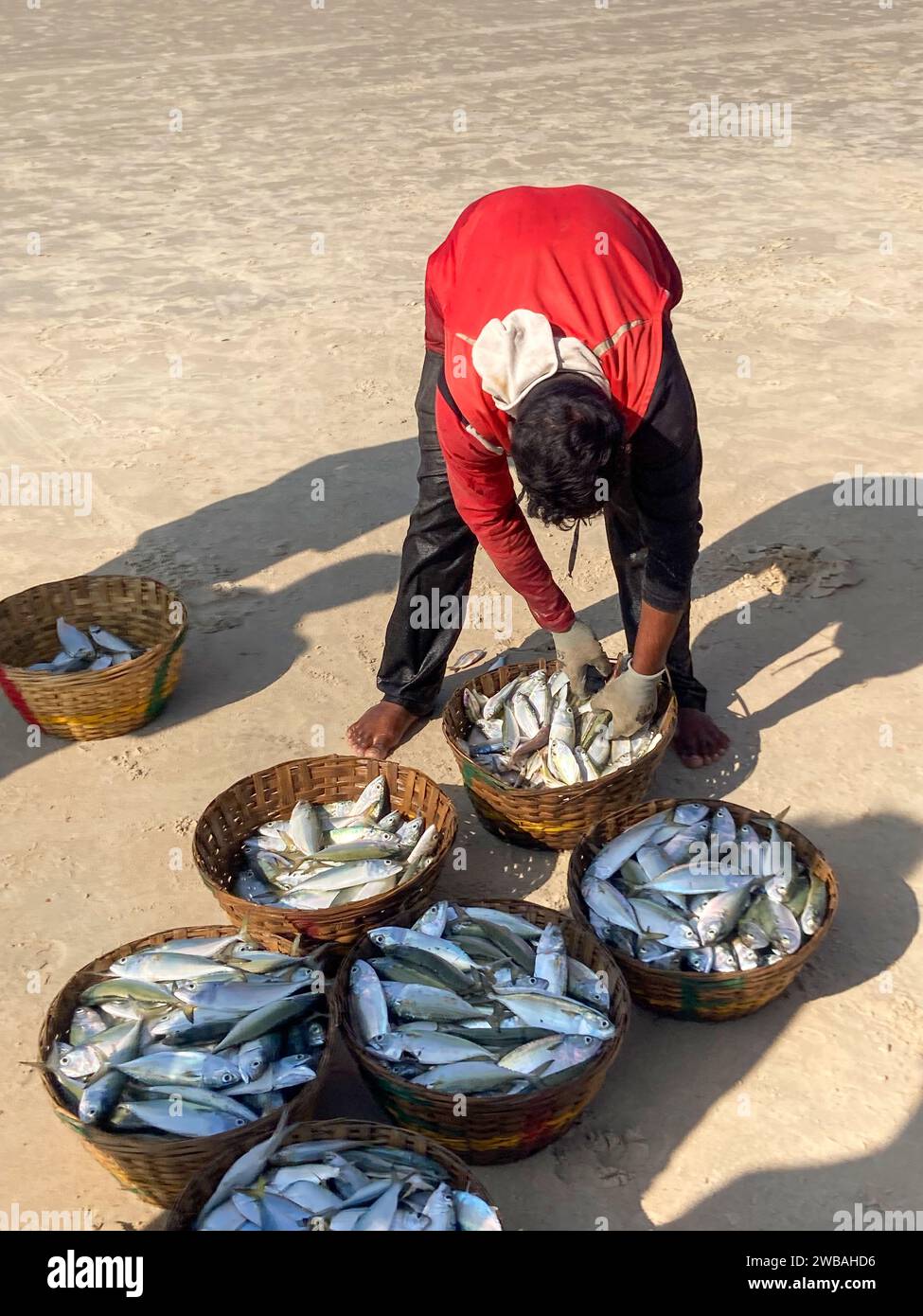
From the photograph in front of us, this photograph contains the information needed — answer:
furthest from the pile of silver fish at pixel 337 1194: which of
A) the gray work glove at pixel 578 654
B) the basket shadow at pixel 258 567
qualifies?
the basket shadow at pixel 258 567

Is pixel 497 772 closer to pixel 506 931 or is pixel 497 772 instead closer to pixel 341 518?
pixel 506 931

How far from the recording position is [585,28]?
1557 cm

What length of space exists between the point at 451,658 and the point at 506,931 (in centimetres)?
188

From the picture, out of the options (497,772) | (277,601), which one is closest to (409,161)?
(277,601)

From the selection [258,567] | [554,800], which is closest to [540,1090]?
[554,800]

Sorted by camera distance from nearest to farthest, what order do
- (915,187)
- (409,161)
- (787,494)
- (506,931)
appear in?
1. (506,931)
2. (787,494)
3. (915,187)
4. (409,161)

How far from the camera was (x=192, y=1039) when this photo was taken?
308cm

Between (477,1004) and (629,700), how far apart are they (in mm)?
Result: 1133

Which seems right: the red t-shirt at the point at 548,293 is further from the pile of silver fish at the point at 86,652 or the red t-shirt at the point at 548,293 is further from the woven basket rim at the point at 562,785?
the pile of silver fish at the point at 86,652

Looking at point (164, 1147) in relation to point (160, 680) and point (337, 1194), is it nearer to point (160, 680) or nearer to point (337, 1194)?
point (337, 1194)

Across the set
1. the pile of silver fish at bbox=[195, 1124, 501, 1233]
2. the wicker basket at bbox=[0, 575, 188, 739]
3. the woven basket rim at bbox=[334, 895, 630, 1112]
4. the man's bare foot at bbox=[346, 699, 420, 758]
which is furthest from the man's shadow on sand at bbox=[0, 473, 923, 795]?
the pile of silver fish at bbox=[195, 1124, 501, 1233]

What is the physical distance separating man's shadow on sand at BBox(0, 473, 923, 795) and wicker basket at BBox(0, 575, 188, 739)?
18 centimetres

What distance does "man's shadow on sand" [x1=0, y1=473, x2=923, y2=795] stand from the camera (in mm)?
4828

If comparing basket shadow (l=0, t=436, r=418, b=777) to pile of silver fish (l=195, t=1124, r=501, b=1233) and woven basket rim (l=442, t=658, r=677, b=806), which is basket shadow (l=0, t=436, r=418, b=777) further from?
pile of silver fish (l=195, t=1124, r=501, b=1233)
